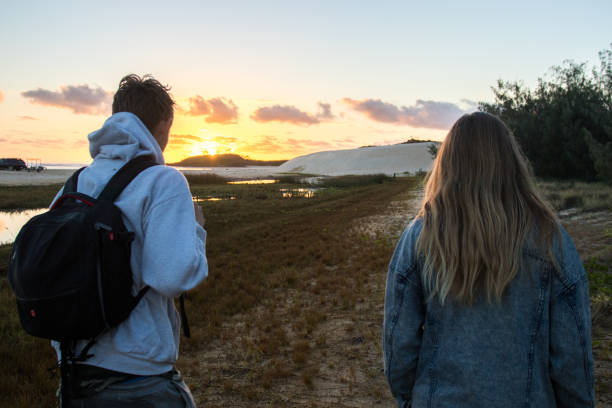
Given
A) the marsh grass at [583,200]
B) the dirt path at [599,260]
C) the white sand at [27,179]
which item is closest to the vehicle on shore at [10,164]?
the white sand at [27,179]

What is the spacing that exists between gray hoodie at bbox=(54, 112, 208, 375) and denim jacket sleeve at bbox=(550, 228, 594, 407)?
3.85 ft

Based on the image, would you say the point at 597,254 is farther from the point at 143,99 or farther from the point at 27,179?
the point at 27,179

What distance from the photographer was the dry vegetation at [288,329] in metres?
3.47

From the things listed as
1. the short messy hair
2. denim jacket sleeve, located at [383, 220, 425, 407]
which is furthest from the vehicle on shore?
denim jacket sleeve, located at [383, 220, 425, 407]

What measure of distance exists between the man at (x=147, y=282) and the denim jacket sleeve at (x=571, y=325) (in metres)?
1.17

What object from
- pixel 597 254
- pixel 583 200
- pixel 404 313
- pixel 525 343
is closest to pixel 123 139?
pixel 404 313

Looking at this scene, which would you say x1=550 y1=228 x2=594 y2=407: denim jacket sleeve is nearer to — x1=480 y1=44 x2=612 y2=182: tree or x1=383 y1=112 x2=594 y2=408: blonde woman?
x1=383 y1=112 x2=594 y2=408: blonde woman

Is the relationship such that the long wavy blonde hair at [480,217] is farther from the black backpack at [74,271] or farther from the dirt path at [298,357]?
the dirt path at [298,357]

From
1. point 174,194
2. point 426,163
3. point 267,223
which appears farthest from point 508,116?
point 426,163

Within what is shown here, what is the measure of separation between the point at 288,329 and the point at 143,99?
12.7 ft

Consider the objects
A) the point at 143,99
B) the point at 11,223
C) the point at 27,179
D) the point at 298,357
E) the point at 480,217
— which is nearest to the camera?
the point at 480,217

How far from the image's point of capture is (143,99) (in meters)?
1.45

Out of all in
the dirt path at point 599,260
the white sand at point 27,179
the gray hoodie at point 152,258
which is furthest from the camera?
the white sand at point 27,179

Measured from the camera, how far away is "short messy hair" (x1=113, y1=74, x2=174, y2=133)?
1452 millimetres
